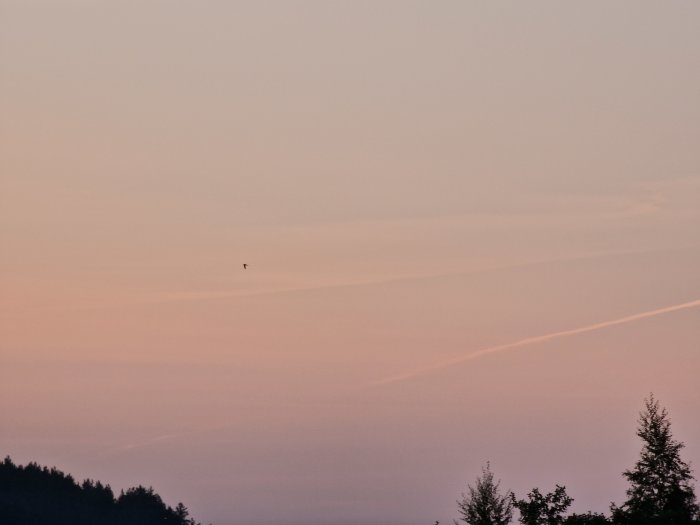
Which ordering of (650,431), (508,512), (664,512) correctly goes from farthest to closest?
(650,431) < (508,512) < (664,512)

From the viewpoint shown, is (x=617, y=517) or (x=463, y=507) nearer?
(x=617, y=517)

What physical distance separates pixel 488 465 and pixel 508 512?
6858 mm

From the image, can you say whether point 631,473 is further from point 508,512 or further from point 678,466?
point 508,512

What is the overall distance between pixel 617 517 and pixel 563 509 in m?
6.40

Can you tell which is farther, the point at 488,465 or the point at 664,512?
the point at 488,465

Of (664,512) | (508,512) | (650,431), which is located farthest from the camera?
(650,431)

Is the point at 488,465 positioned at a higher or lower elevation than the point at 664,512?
higher

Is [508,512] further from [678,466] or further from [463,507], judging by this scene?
[678,466]

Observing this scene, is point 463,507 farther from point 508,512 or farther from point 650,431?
point 650,431

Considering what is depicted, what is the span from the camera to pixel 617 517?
109562mm

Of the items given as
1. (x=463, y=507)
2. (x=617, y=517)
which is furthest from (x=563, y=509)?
(x=463, y=507)

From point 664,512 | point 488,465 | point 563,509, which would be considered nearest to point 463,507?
point 488,465

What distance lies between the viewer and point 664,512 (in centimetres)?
10894

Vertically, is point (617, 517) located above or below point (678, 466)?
below
